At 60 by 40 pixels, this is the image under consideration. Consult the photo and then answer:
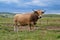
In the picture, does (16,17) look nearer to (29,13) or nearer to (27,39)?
(29,13)

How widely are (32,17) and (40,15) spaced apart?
100 centimetres


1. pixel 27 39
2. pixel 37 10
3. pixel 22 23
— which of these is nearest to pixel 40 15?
pixel 37 10

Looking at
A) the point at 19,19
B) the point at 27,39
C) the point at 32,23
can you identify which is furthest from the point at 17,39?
the point at 19,19

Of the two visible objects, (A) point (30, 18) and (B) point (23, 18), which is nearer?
(A) point (30, 18)

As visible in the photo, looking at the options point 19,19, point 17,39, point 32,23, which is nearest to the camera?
point 17,39

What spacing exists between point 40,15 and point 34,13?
994 millimetres

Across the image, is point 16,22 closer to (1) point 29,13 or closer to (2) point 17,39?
(1) point 29,13

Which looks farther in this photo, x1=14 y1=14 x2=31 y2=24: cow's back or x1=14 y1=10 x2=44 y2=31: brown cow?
x1=14 y1=14 x2=31 y2=24: cow's back

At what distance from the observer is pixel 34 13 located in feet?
75.3

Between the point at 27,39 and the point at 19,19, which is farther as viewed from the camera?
the point at 19,19

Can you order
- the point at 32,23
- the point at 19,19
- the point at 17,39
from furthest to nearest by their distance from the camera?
the point at 19,19 → the point at 32,23 → the point at 17,39

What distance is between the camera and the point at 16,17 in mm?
24641

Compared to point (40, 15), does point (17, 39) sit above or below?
below

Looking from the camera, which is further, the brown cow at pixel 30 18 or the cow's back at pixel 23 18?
the cow's back at pixel 23 18
